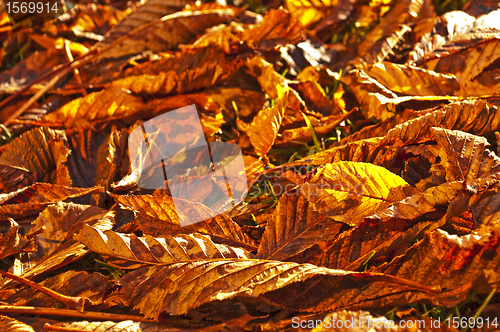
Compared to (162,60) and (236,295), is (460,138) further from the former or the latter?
(162,60)

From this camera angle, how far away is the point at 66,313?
110cm

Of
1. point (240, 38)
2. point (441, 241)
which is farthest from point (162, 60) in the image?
point (441, 241)

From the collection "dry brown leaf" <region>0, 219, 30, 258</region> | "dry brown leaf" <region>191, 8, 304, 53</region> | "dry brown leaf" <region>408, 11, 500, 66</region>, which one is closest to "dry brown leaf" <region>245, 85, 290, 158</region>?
"dry brown leaf" <region>191, 8, 304, 53</region>

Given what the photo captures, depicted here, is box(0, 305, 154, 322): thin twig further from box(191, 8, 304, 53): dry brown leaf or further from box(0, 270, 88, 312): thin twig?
box(191, 8, 304, 53): dry brown leaf

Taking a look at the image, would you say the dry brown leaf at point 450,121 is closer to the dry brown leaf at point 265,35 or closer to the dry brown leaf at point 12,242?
the dry brown leaf at point 265,35

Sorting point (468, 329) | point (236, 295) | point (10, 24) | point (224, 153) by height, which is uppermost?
point (10, 24)

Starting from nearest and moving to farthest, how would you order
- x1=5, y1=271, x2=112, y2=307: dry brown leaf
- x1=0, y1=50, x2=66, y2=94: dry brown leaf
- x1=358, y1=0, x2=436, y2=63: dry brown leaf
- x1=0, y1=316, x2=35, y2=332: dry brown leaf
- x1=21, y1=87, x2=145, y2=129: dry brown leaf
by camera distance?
x1=0, y1=316, x2=35, y2=332: dry brown leaf
x1=5, y1=271, x2=112, y2=307: dry brown leaf
x1=21, y1=87, x2=145, y2=129: dry brown leaf
x1=358, y1=0, x2=436, y2=63: dry brown leaf
x1=0, y1=50, x2=66, y2=94: dry brown leaf

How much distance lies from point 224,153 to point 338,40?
1.08 metres

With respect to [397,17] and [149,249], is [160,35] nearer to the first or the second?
[397,17]

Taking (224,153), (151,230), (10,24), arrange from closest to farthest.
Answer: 1. (151,230)
2. (224,153)
3. (10,24)

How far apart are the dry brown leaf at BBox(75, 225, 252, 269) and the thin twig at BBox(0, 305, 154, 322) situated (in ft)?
0.46

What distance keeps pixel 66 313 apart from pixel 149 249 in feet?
0.95

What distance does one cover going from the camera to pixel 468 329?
3.26 feet

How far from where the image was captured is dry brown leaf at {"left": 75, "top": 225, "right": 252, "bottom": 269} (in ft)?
3.71
